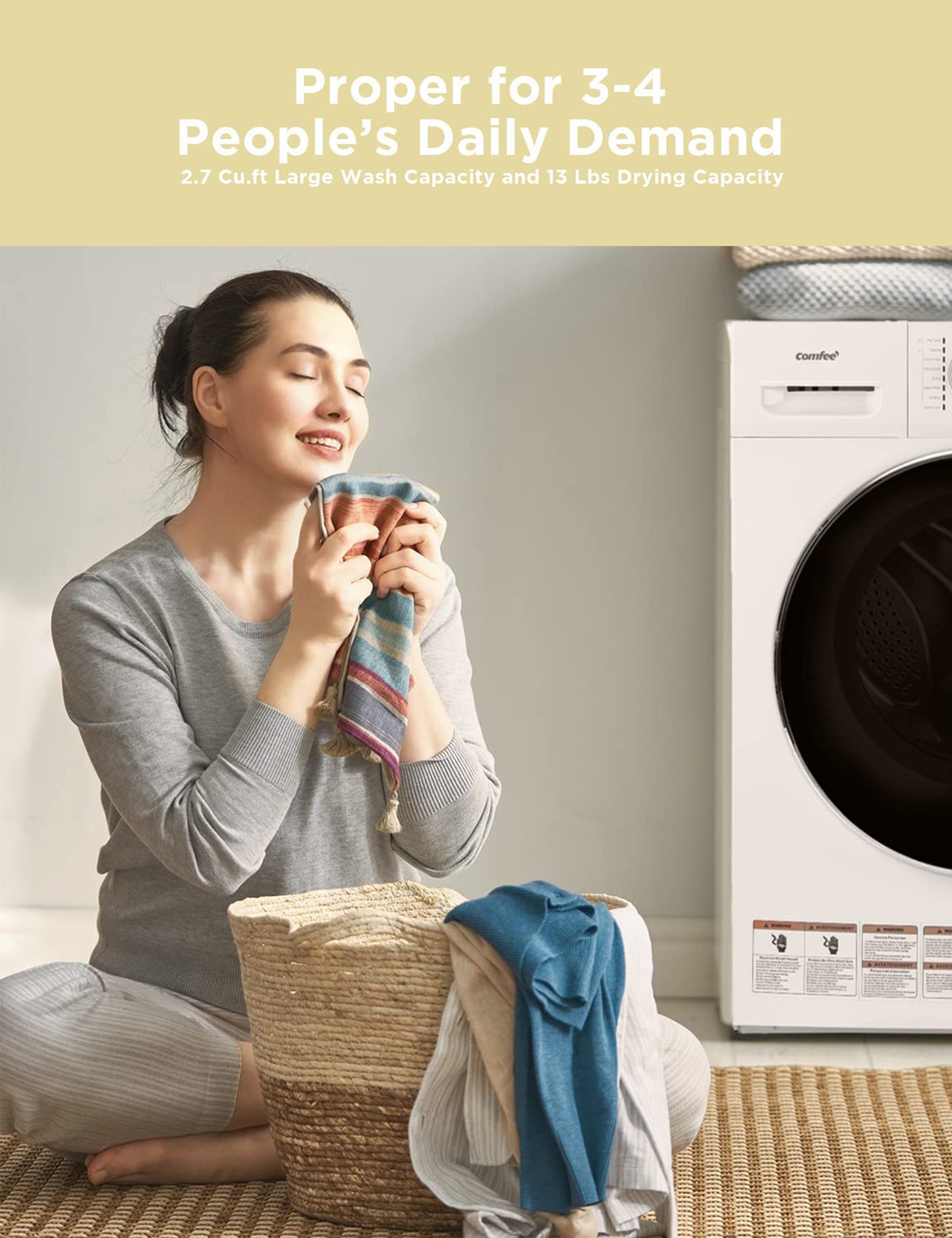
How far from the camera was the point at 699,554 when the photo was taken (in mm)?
2160

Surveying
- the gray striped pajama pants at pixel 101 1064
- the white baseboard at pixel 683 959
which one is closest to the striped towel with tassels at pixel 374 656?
the gray striped pajama pants at pixel 101 1064

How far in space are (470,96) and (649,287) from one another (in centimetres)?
38

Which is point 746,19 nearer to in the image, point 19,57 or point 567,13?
point 567,13

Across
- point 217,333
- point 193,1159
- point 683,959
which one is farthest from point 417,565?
point 683,959

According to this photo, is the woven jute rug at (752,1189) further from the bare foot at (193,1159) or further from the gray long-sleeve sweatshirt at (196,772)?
the gray long-sleeve sweatshirt at (196,772)

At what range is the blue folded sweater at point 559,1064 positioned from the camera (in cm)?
111

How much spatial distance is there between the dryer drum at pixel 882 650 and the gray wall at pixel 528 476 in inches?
11.4

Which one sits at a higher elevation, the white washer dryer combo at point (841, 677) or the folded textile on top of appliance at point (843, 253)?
the folded textile on top of appliance at point (843, 253)

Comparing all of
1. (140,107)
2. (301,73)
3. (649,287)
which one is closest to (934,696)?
(649,287)

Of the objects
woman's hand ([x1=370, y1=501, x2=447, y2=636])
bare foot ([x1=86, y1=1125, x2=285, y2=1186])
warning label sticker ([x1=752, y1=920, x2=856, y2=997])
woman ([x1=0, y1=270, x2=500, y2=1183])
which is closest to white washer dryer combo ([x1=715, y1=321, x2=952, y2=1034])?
warning label sticker ([x1=752, y1=920, x2=856, y2=997])

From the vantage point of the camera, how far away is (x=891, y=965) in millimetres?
1882

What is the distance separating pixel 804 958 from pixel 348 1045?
87 centimetres

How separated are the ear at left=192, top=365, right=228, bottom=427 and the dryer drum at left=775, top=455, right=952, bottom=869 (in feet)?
2.67

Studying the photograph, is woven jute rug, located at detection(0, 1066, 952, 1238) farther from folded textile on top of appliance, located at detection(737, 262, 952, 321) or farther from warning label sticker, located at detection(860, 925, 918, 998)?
folded textile on top of appliance, located at detection(737, 262, 952, 321)
